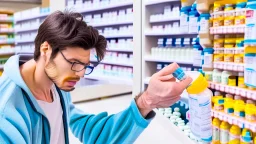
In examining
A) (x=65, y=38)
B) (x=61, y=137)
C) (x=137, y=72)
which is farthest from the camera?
(x=137, y=72)

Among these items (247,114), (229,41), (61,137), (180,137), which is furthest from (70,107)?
(229,41)

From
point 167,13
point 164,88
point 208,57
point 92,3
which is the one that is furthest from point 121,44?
point 164,88

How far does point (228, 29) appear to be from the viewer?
2684 millimetres

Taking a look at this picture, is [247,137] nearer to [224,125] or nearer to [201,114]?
[224,125]

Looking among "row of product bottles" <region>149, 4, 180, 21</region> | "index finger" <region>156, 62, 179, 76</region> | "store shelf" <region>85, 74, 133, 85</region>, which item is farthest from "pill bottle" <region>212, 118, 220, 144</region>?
"store shelf" <region>85, 74, 133, 85</region>

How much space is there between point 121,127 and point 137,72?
3.37 metres

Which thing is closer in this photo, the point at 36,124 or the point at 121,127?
the point at 36,124

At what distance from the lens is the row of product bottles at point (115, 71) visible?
632 cm

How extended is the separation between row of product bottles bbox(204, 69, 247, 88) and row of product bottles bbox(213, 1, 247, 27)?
465 mm

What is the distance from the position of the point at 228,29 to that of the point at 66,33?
1.91 metres

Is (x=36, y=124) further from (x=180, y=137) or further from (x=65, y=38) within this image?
(x=180, y=137)

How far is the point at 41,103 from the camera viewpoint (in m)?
1.40

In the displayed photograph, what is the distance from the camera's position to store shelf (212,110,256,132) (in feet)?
7.61

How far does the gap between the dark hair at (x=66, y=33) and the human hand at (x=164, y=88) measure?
1.01ft
